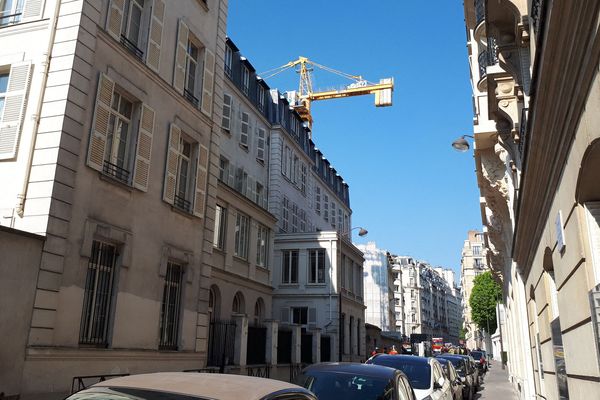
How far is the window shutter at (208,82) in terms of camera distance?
1709 cm

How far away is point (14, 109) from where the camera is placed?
38.0ft

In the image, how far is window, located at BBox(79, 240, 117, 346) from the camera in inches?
460

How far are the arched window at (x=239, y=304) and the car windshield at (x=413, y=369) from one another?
15.0m

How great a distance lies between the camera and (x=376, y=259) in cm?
7900

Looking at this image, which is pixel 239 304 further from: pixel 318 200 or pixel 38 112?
pixel 318 200

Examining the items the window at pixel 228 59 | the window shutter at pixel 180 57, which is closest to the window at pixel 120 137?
the window shutter at pixel 180 57

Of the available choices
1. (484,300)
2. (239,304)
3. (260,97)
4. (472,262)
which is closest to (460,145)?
(239,304)

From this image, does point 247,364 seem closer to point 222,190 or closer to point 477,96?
point 222,190

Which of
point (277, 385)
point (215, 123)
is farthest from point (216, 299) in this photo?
point (277, 385)

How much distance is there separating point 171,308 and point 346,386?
329 inches

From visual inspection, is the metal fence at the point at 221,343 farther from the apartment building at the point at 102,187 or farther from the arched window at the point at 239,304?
the arched window at the point at 239,304

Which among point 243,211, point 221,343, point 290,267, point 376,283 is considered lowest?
point 221,343

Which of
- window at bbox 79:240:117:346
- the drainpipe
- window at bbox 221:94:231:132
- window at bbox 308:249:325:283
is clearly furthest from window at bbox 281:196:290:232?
the drainpipe

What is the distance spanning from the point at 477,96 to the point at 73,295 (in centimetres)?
1592
